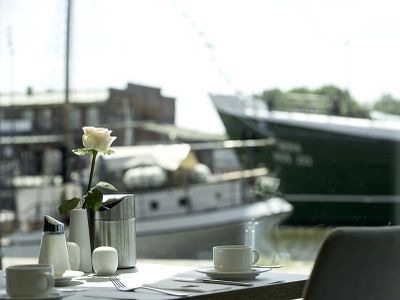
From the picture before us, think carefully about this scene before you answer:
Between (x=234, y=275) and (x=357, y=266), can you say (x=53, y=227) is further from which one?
(x=357, y=266)

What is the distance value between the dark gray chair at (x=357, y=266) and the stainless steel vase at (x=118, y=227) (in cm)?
63

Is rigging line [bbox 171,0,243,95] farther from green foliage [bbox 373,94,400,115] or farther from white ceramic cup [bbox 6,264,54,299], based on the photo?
white ceramic cup [bbox 6,264,54,299]

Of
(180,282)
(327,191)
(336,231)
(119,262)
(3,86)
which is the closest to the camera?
(336,231)

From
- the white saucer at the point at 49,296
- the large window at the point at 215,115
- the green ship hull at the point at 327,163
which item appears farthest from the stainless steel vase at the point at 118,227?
the green ship hull at the point at 327,163

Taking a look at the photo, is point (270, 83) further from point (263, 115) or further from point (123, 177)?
point (123, 177)

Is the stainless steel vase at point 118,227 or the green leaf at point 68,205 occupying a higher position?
the green leaf at point 68,205

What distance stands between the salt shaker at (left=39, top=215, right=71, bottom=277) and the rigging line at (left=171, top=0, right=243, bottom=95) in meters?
6.13

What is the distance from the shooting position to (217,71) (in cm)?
805

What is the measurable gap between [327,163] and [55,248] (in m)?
6.67

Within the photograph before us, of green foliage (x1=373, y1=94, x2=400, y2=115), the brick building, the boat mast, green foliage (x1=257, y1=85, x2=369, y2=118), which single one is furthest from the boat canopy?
green foliage (x1=373, y1=94, x2=400, y2=115)

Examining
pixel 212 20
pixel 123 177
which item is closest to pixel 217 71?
pixel 212 20

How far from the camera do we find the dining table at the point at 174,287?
4.63 feet

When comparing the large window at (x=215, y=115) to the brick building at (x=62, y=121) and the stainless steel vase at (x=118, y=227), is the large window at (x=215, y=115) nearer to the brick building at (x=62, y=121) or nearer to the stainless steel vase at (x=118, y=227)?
the brick building at (x=62, y=121)

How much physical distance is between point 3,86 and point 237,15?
2.15 m
